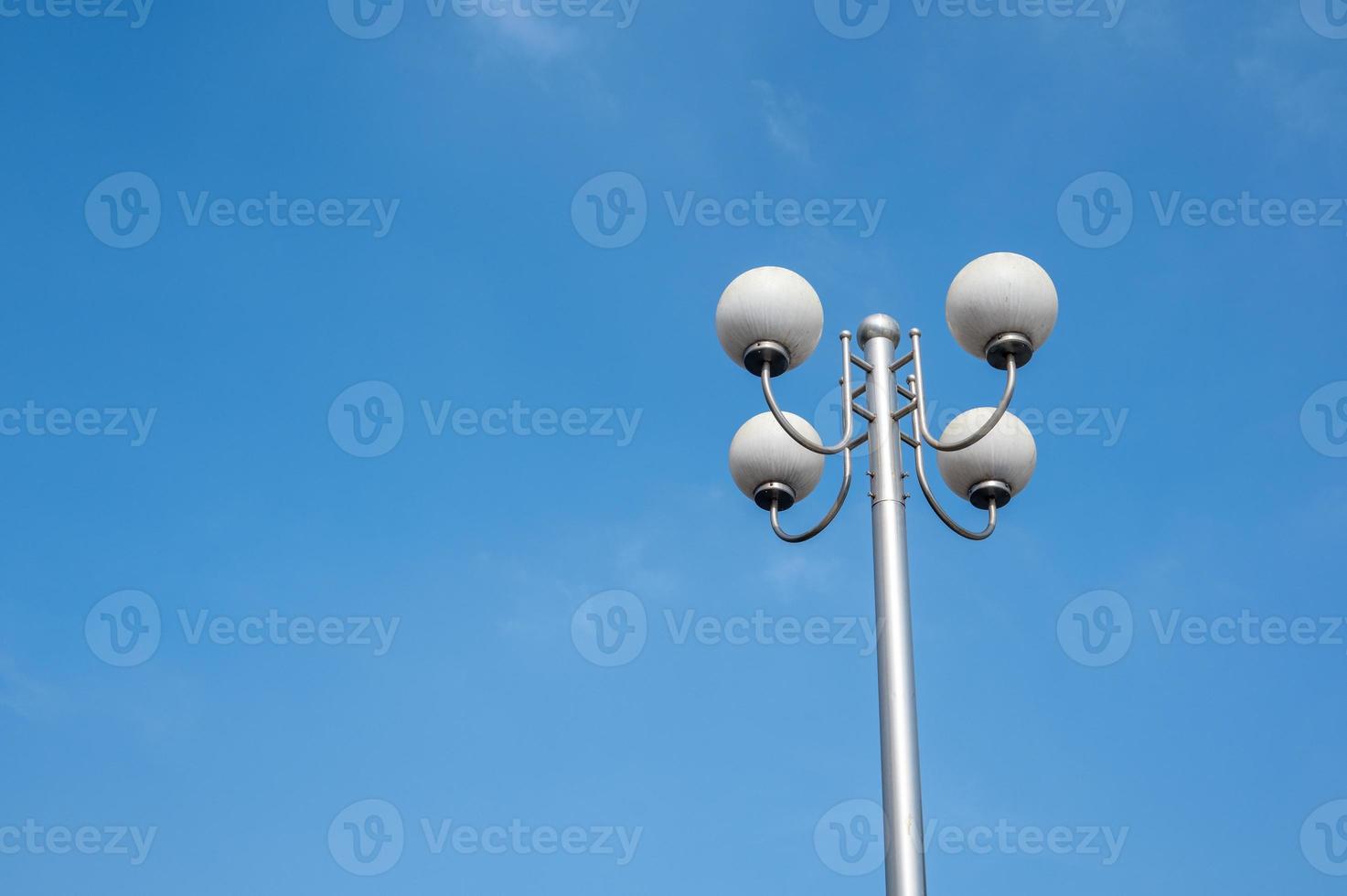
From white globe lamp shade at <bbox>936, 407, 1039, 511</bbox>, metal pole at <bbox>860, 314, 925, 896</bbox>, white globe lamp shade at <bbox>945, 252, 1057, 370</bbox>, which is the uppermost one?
white globe lamp shade at <bbox>945, 252, 1057, 370</bbox>

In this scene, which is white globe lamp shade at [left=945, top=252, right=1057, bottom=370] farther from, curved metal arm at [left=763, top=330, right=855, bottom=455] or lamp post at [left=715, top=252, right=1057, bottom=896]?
curved metal arm at [left=763, top=330, right=855, bottom=455]

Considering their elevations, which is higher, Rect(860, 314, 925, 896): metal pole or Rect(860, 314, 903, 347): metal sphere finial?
Rect(860, 314, 903, 347): metal sphere finial

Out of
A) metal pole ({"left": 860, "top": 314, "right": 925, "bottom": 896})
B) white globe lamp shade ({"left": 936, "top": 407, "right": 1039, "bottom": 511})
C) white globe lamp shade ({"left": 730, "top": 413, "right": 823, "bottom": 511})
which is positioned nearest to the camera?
metal pole ({"left": 860, "top": 314, "right": 925, "bottom": 896})

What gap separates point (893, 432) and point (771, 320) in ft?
2.42

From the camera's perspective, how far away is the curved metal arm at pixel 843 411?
585cm

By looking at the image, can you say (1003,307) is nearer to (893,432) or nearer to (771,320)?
(893,432)

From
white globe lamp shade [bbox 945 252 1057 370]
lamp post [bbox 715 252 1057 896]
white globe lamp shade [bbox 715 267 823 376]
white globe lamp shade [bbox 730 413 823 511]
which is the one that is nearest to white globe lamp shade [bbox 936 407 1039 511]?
lamp post [bbox 715 252 1057 896]

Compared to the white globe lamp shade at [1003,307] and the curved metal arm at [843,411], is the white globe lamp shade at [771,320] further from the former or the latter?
the white globe lamp shade at [1003,307]

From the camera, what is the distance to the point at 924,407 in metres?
5.89

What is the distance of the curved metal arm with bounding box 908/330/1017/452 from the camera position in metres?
5.68

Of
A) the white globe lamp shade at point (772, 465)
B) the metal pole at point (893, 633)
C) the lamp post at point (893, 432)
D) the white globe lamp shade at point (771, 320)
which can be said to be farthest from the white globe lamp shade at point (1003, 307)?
the white globe lamp shade at point (772, 465)

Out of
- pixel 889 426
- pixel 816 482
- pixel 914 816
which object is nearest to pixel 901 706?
pixel 914 816

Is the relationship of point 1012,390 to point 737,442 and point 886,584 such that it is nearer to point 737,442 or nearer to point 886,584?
point 886,584

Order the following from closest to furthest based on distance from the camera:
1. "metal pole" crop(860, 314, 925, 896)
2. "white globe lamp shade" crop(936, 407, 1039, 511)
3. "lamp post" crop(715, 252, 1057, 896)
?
"metal pole" crop(860, 314, 925, 896) < "lamp post" crop(715, 252, 1057, 896) < "white globe lamp shade" crop(936, 407, 1039, 511)
